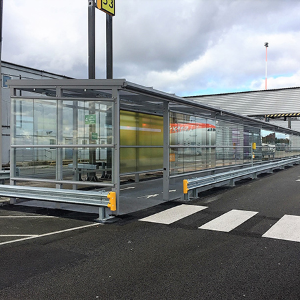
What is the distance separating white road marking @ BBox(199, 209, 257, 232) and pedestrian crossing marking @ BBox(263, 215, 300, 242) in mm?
710

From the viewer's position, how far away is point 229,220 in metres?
7.07

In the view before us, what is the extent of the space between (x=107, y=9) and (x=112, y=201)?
8888 mm

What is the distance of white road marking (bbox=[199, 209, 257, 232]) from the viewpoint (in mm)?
6486

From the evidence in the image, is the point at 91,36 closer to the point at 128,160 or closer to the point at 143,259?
the point at 128,160

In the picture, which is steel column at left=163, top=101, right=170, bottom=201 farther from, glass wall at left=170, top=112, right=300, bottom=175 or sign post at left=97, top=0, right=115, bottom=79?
sign post at left=97, top=0, right=115, bottom=79

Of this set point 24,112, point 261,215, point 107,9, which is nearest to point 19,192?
point 24,112

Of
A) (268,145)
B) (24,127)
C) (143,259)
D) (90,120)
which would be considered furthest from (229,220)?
(268,145)

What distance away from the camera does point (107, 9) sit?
41.4 ft

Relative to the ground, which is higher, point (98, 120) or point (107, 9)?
point (107, 9)

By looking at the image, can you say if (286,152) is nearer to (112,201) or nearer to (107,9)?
(107,9)

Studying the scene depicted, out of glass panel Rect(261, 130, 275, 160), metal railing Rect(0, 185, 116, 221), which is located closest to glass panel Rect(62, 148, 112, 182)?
metal railing Rect(0, 185, 116, 221)

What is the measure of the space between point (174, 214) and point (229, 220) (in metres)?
1.35

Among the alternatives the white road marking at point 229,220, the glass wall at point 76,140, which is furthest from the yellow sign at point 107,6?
the white road marking at point 229,220

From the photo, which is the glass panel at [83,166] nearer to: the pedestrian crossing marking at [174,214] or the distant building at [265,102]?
the pedestrian crossing marking at [174,214]
